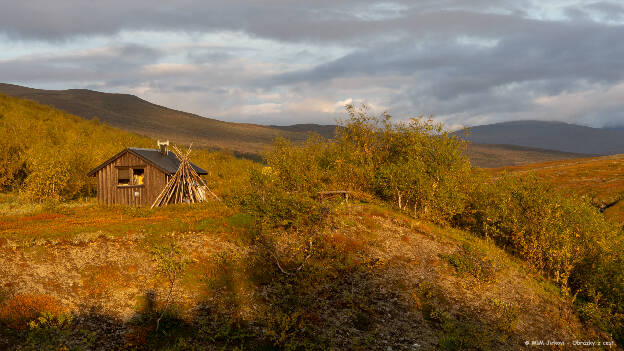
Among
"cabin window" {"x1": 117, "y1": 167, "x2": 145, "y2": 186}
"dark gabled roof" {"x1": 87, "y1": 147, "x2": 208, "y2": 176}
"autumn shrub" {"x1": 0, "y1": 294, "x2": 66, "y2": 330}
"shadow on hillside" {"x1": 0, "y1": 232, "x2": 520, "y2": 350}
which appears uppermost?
"dark gabled roof" {"x1": 87, "y1": 147, "x2": 208, "y2": 176}

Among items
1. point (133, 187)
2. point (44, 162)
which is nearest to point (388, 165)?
point (133, 187)

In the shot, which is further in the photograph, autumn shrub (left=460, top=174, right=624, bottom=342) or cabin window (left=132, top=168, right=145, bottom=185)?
cabin window (left=132, top=168, right=145, bottom=185)

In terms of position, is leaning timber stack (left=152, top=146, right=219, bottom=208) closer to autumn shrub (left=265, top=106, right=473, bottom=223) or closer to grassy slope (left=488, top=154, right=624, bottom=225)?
autumn shrub (left=265, top=106, right=473, bottom=223)

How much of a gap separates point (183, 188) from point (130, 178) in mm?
6161

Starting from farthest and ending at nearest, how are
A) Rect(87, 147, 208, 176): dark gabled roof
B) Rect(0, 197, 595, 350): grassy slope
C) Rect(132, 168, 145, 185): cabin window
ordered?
Rect(132, 168, 145, 185): cabin window < Rect(87, 147, 208, 176): dark gabled roof < Rect(0, 197, 595, 350): grassy slope

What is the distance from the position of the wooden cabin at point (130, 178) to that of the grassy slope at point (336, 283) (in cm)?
1403

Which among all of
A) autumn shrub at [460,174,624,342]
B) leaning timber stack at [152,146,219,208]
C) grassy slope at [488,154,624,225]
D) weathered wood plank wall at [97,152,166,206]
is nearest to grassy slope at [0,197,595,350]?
autumn shrub at [460,174,624,342]

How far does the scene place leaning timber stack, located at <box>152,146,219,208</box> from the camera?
41.8 m

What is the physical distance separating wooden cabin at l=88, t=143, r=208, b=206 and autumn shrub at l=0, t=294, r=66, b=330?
27.0 metres

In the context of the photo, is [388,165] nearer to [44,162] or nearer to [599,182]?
[44,162]

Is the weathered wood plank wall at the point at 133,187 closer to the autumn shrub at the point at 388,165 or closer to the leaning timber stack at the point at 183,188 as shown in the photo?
the leaning timber stack at the point at 183,188

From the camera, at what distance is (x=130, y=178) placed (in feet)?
144

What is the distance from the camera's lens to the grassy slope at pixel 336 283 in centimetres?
1766

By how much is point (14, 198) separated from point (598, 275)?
6178 centimetres
